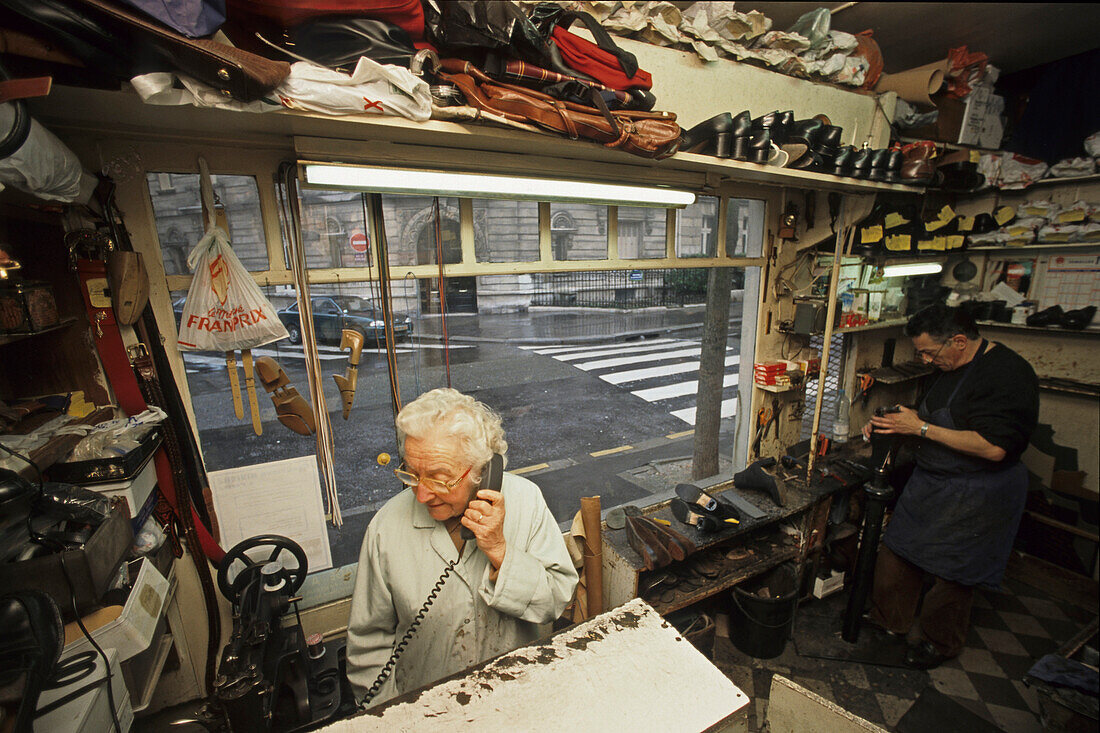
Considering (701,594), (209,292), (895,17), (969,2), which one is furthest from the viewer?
(895,17)

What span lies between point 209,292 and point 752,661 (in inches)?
170

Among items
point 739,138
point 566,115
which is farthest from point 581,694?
point 739,138

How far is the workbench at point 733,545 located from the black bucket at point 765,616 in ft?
0.46

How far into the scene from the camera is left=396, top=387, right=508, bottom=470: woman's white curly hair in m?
1.66

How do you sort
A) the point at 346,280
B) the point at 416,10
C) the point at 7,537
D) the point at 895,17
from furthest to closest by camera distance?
the point at 895,17, the point at 346,280, the point at 416,10, the point at 7,537

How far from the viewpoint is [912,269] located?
422cm

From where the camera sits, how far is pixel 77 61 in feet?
4.05

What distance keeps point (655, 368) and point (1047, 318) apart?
638 centimetres

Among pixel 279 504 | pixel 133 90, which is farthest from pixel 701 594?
pixel 133 90

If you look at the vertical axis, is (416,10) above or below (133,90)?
above

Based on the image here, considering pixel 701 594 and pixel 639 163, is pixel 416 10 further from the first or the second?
pixel 701 594

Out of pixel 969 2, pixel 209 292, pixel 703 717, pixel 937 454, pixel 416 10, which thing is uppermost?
pixel 969 2

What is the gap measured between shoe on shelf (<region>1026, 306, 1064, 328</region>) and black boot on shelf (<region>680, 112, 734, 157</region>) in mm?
4195

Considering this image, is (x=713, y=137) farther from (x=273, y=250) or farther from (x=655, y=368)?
(x=655, y=368)
